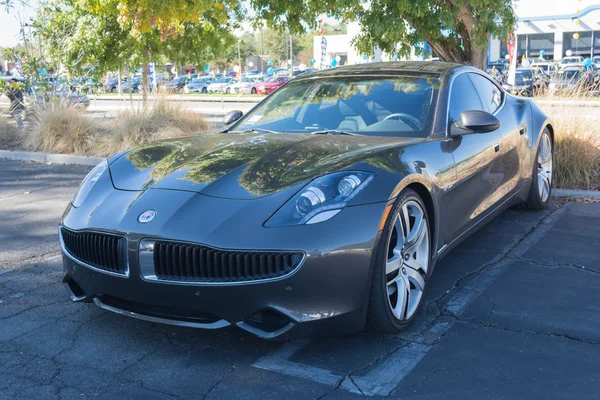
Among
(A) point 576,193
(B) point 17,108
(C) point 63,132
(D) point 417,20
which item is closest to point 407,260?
(A) point 576,193

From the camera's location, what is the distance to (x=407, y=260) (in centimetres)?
363

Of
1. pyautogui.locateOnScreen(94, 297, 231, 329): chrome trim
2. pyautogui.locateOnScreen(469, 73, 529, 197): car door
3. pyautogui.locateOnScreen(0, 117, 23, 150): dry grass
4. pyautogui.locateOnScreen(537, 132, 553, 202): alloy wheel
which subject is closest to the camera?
pyautogui.locateOnScreen(94, 297, 231, 329): chrome trim

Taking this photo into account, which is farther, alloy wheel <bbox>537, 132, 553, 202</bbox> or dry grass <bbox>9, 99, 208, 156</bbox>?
dry grass <bbox>9, 99, 208, 156</bbox>

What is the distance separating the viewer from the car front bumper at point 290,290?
9.85 feet

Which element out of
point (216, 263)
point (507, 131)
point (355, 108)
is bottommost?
point (216, 263)

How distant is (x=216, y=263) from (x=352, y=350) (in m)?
0.89

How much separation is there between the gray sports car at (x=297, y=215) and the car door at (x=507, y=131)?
1.21 ft

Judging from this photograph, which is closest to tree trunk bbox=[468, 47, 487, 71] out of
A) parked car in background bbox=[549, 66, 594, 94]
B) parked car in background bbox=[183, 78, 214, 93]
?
parked car in background bbox=[549, 66, 594, 94]

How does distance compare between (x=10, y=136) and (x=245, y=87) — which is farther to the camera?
(x=245, y=87)

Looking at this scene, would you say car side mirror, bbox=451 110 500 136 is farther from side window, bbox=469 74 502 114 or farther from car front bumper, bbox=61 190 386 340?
car front bumper, bbox=61 190 386 340

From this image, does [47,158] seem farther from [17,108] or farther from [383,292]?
[383,292]

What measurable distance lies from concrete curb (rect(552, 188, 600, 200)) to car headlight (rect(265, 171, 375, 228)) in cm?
452

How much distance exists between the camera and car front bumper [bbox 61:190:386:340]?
3.00 m

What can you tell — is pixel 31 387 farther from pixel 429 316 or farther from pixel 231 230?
pixel 429 316
